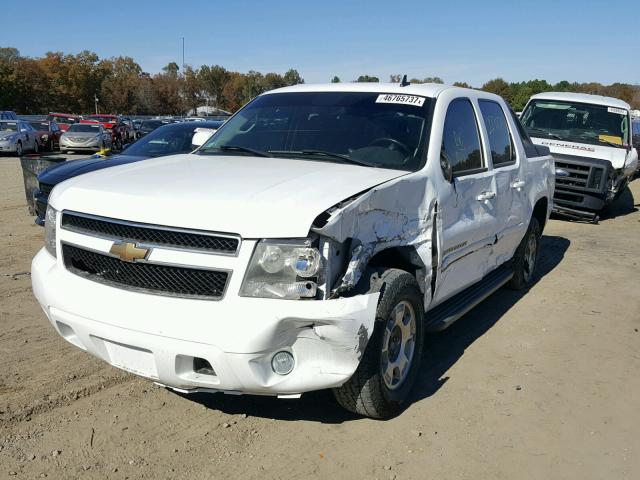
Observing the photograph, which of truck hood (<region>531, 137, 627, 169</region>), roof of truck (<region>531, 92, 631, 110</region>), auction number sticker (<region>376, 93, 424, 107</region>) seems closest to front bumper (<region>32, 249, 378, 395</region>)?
auction number sticker (<region>376, 93, 424, 107</region>)

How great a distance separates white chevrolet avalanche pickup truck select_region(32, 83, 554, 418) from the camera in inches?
115

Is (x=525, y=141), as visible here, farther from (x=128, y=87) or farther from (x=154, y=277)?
(x=128, y=87)

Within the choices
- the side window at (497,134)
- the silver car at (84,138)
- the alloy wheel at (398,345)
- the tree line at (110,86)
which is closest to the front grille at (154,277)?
the alloy wheel at (398,345)

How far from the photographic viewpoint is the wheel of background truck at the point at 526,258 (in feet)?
20.4

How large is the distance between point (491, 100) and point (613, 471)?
3.35 metres

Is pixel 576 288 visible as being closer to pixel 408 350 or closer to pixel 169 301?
pixel 408 350

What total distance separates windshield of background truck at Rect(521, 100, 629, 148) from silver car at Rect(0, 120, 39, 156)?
2064 cm

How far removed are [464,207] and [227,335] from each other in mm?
2205

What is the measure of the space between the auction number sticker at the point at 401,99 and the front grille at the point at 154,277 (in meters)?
2.15

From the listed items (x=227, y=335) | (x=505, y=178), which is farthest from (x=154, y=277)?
(x=505, y=178)

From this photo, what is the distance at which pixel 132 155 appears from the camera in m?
8.68

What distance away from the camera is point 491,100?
18.2 ft

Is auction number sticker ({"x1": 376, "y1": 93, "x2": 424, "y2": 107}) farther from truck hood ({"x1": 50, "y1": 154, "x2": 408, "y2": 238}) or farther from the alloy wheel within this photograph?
the alloy wheel

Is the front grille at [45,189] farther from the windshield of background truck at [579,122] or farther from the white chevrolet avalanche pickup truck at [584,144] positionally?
the windshield of background truck at [579,122]
